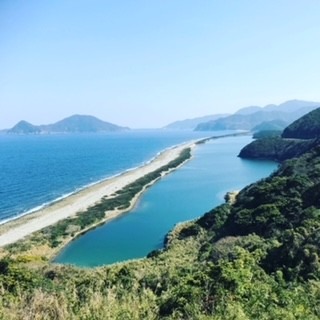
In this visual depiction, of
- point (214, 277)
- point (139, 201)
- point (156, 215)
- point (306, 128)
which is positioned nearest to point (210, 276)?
point (214, 277)

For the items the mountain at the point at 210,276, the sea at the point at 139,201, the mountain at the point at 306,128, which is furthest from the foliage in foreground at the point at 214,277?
the mountain at the point at 306,128

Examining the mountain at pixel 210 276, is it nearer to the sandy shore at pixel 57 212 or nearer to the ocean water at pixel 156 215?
the ocean water at pixel 156 215

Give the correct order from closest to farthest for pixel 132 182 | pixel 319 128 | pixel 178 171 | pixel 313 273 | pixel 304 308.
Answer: pixel 304 308 → pixel 313 273 → pixel 132 182 → pixel 178 171 → pixel 319 128

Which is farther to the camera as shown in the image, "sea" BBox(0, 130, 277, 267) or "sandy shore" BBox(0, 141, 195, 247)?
"sandy shore" BBox(0, 141, 195, 247)

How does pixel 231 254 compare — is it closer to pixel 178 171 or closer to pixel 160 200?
pixel 160 200

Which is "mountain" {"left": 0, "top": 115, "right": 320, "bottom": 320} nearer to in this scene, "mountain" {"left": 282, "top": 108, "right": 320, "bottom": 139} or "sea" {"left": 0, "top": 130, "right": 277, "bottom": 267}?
"sea" {"left": 0, "top": 130, "right": 277, "bottom": 267}

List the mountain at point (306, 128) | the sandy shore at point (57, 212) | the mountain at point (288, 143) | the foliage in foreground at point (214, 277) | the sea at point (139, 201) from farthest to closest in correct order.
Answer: the mountain at point (306, 128) < the mountain at point (288, 143) < the sandy shore at point (57, 212) < the sea at point (139, 201) < the foliage in foreground at point (214, 277)

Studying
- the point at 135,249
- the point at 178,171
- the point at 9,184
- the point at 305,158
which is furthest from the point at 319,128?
the point at 135,249

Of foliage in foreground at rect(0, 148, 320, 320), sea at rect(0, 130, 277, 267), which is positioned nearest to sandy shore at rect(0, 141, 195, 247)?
sea at rect(0, 130, 277, 267)
